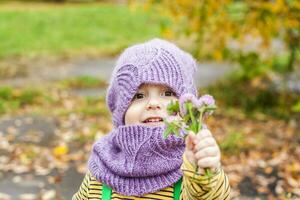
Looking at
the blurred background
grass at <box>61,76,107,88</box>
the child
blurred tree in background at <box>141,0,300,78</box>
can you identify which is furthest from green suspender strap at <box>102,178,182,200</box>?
grass at <box>61,76,107,88</box>

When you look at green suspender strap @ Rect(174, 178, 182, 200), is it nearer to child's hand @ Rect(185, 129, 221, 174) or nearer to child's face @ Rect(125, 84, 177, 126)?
child's face @ Rect(125, 84, 177, 126)

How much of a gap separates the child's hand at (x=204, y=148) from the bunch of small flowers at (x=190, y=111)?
0.09 feet

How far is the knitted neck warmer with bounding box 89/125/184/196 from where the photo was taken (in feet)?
6.40

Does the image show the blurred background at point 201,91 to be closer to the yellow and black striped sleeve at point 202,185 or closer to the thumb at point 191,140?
the yellow and black striped sleeve at point 202,185

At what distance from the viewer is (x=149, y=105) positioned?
1.99 meters

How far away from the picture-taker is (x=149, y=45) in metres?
2.13

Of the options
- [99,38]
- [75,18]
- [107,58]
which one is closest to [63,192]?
[107,58]

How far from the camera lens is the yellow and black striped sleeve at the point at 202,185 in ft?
5.18

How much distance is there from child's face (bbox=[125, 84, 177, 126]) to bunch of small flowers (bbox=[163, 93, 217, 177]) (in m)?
0.53

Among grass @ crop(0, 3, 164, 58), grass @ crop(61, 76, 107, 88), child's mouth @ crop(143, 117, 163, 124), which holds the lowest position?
child's mouth @ crop(143, 117, 163, 124)

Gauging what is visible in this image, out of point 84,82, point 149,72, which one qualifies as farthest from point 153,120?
point 84,82

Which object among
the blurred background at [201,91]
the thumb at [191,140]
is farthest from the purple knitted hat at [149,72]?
the blurred background at [201,91]

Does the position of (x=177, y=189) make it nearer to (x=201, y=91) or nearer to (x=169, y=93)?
(x=169, y=93)

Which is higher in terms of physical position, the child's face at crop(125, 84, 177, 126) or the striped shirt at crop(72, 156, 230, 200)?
the child's face at crop(125, 84, 177, 126)
